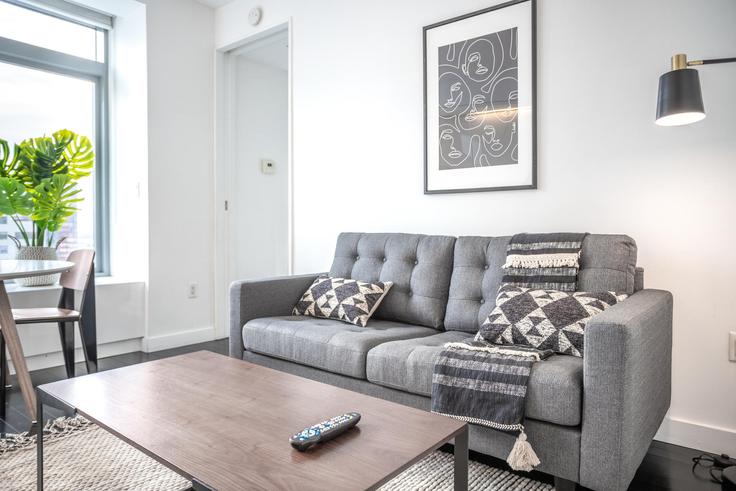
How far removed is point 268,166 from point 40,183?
177 cm

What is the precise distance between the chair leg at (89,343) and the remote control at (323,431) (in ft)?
6.44

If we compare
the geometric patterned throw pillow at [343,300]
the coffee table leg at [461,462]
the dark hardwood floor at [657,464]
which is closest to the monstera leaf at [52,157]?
the dark hardwood floor at [657,464]

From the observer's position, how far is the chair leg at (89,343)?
8.53ft

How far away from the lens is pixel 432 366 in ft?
5.80

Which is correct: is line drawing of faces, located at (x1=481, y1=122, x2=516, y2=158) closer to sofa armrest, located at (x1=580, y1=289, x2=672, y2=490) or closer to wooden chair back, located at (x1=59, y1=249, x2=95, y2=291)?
sofa armrest, located at (x1=580, y1=289, x2=672, y2=490)

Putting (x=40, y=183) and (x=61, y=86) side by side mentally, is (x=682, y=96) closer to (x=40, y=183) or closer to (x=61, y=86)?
(x=40, y=183)

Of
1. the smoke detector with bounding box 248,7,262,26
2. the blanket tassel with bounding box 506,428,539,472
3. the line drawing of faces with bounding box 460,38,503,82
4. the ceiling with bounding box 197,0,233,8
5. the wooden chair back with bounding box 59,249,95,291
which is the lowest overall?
the blanket tassel with bounding box 506,428,539,472

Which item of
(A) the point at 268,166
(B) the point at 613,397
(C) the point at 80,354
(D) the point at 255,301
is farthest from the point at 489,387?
(A) the point at 268,166

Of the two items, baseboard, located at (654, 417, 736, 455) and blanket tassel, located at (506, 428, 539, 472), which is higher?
blanket tassel, located at (506, 428, 539, 472)

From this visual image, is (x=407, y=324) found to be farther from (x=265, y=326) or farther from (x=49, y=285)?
(x=49, y=285)

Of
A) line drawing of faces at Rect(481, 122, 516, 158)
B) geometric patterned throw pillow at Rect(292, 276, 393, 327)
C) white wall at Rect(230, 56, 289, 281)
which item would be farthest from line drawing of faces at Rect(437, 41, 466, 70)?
white wall at Rect(230, 56, 289, 281)

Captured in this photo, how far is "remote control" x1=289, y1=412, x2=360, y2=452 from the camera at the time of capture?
41.8 inches

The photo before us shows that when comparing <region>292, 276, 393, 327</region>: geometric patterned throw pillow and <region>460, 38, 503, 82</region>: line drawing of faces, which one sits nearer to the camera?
<region>292, 276, 393, 327</region>: geometric patterned throw pillow

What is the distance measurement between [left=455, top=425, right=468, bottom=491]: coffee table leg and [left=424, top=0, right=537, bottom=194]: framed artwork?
1.55 meters
